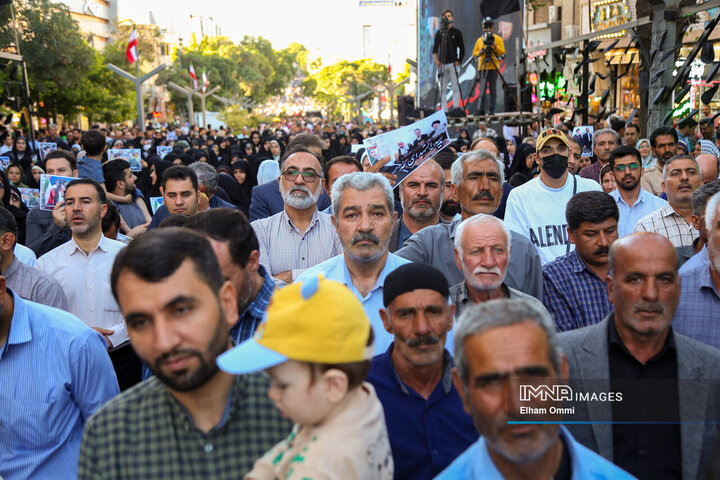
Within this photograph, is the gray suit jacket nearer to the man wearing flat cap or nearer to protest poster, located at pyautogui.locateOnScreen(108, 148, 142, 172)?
the man wearing flat cap

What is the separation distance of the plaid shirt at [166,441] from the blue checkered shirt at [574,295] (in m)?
2.35

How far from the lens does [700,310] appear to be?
12.1 feet

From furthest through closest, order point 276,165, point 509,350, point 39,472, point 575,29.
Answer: point 575,29 → point 276,165 → point 39,472 → point 509,350

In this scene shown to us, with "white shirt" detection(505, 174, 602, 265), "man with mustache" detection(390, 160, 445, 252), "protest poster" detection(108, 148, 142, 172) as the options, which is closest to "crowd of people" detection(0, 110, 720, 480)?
"man with mustache" detection(390, 160, 445, 252)

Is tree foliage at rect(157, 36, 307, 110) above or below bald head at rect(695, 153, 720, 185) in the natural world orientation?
above

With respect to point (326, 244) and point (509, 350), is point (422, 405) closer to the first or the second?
point (509, 350)

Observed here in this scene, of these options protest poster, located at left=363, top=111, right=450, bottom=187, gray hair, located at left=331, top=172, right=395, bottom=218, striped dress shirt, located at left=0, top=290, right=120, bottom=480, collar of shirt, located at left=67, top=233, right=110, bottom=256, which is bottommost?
striped dress shirt, located at left=0, top=290, right=120, bottom=480

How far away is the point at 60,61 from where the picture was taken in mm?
34688

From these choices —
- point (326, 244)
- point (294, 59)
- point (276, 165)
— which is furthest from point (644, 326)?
point (294, 59)

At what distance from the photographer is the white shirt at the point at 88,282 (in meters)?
5.11

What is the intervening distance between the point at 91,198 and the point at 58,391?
243 centimetres

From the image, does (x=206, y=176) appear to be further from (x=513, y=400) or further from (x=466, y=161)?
(x=513, y=400)

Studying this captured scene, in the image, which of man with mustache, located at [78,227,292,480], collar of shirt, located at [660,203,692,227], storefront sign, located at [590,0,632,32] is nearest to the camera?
man with mustache, located at [78,227,292,480]

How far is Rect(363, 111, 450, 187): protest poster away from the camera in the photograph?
19.5ft
